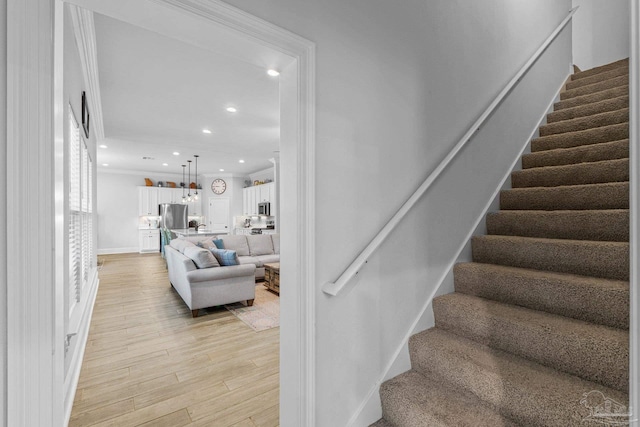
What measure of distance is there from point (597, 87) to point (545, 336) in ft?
11.2

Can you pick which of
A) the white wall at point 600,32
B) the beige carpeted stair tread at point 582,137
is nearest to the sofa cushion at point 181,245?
the beige carpeted stair tread at point 582,137

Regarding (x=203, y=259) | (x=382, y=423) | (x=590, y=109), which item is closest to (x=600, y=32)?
(x=590, y=109)

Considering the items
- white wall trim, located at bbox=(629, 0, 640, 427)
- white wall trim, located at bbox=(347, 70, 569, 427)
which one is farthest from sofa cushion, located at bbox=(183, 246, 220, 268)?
white wall trim, located at bbox=(629, 0, 640, 427)

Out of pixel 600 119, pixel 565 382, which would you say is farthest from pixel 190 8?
pixel 600 119

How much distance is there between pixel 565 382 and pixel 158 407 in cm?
238

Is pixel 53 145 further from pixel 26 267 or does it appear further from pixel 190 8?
pixel 190 8

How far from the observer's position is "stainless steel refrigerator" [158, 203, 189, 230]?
9297 mm

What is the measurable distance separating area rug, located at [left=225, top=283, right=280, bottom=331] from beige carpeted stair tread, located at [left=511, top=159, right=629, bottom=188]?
296cm

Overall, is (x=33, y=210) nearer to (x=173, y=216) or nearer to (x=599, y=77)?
(x=599, y=77)

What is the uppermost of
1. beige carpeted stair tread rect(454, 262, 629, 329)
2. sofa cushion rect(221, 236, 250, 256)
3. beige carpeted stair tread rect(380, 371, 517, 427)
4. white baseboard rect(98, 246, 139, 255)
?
beige carpeted stair tread rect(454, 262, 629, 329)

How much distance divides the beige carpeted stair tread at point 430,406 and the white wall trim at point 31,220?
57.0 inches

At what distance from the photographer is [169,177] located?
10555 millimetres

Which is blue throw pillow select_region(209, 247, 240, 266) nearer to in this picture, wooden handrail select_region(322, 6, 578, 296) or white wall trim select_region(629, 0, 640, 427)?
wooden handrail select_region(322, 6, 578, 296)

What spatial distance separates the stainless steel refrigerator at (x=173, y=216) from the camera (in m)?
9.30
